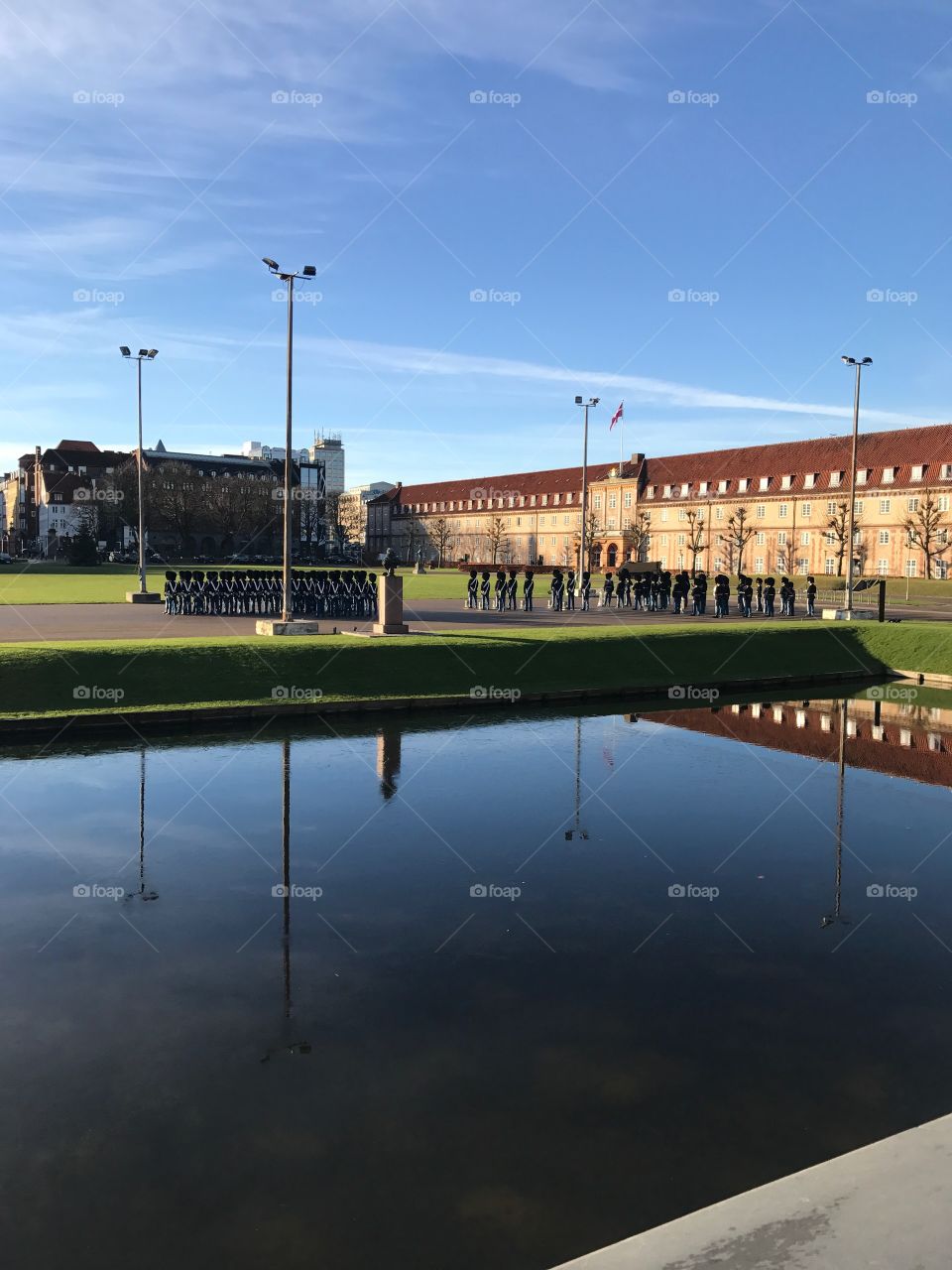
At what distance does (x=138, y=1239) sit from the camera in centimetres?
466

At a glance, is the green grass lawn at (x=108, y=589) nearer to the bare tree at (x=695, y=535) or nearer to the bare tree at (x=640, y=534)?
the bare tree at (x=695, y=535)

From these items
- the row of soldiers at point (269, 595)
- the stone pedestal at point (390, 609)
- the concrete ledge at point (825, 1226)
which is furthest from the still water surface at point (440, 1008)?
the row of soldiers at point (269, 595)

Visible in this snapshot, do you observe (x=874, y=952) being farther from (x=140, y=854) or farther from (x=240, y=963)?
(x=140, y=854)

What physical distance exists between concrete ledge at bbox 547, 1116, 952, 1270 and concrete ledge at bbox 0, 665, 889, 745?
1486 centimetres

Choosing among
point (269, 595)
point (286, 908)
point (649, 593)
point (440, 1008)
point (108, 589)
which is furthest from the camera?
point (108, 589)

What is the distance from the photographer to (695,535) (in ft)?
321

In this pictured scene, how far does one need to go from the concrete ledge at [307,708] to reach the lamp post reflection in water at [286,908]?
3.96 metres

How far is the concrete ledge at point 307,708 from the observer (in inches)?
677

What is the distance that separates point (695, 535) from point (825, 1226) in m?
96.8

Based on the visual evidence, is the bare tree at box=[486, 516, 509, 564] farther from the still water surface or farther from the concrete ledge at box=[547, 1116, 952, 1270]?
the concrete ledge at box=[547, 1116, 952, 1270]

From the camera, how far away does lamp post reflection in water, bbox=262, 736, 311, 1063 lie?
20.9 ft

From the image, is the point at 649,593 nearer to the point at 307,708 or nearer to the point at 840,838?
the point at 307,708

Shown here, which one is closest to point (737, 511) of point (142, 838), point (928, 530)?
point (928, 530)

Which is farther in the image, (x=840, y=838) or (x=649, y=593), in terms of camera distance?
(x=649, y=593)
